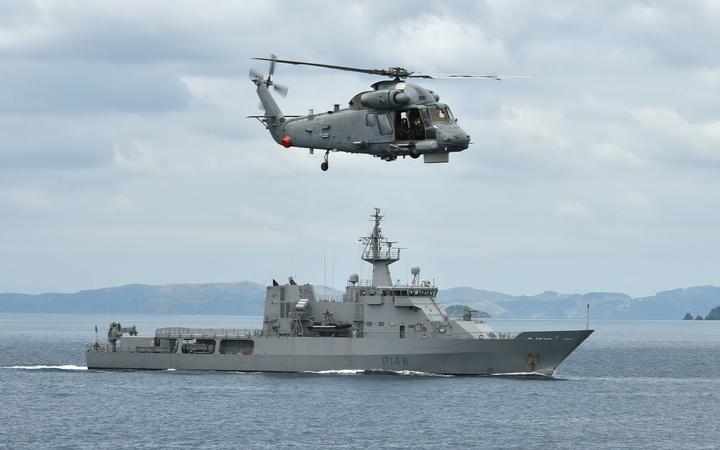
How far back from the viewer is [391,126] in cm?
4550

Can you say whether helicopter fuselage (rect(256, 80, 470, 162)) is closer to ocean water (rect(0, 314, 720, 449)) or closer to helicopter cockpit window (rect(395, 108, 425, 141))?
helicopter cockpit window (rect(395, 108, 425, 141))

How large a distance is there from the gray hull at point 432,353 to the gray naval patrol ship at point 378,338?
54mm

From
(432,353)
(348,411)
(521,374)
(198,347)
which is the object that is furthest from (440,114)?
(198,347)

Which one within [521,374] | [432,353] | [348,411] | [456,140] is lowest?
[348,411]

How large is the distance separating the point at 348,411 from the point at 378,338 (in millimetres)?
10739

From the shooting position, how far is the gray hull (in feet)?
205

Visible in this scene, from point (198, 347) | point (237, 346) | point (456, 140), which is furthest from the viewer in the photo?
point (198, 347)

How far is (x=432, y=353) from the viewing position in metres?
62.5

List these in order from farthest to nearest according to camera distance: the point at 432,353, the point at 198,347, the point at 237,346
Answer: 1. the point at 198,347
2. the point at 237,346
3. the point at 432,353

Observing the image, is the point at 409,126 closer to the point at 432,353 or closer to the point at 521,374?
the point at 432,353

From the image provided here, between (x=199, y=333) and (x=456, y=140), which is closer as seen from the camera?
(x=456, y=140)

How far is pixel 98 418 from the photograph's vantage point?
2062 inches

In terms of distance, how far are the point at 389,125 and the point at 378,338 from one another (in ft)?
66.5

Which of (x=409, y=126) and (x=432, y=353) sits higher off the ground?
(x=409, y=126)
